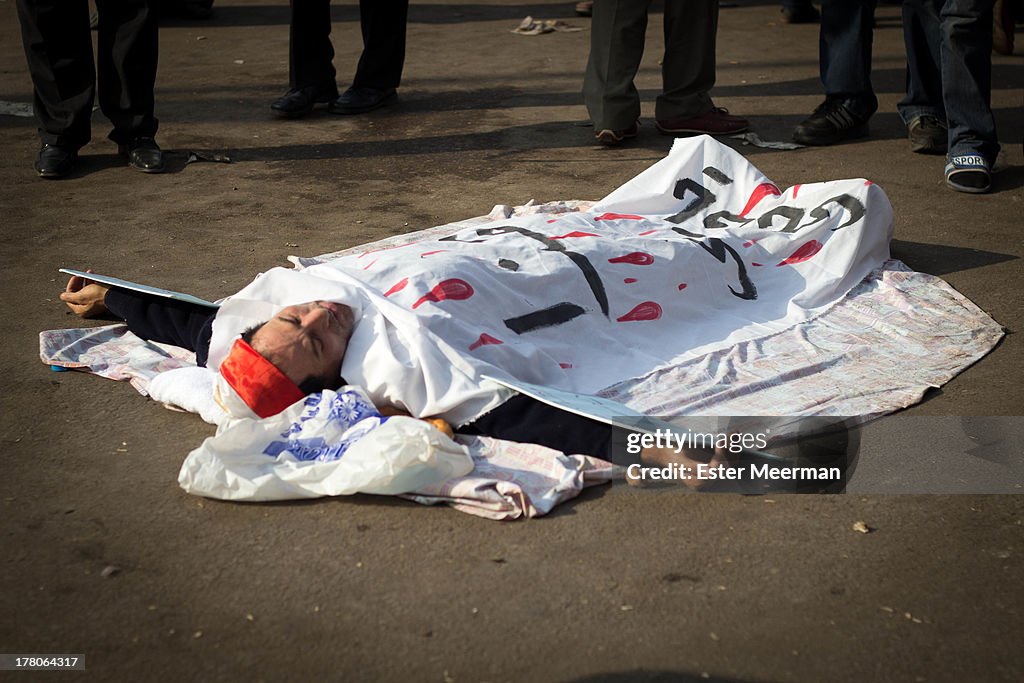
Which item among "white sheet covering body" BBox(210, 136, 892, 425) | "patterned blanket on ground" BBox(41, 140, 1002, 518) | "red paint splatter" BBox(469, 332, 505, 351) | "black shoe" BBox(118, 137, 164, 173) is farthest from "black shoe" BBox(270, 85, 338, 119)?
"red paint splatter" BBox(469, 332, 505, 351)

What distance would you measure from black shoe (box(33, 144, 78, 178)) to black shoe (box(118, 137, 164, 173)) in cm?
25

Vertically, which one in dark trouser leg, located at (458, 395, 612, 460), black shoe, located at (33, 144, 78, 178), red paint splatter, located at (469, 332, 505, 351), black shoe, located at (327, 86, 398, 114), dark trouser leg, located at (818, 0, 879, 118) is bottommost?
black shoe, located at (33, 144, 78, 178)

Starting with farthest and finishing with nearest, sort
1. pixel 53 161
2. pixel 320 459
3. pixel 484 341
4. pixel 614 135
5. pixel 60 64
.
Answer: pixel 614 135, pixel 53 161, pixel 60 64, pixel 484 341, pixel 320 459

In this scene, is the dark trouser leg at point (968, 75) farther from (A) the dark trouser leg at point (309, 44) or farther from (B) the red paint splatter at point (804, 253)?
(A) the dark trouser leg at point (309, 44)

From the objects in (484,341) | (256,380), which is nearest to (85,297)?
(256,380)

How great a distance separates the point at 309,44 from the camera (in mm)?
5227


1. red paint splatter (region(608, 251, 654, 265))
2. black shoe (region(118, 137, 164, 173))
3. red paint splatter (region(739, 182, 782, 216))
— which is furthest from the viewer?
black shoe (region(118, 137, 164, 173))

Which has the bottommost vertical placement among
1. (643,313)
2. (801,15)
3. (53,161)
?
→ (53,161)

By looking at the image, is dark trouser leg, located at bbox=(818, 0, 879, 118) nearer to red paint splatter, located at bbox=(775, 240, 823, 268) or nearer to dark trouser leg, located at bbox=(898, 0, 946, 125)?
dark trouser leg, located at bbox=(898, 0, 946, 125)

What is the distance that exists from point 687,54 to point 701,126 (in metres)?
0.34

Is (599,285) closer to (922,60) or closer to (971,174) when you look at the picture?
(971,174)

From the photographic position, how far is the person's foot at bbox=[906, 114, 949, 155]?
15.4 ft

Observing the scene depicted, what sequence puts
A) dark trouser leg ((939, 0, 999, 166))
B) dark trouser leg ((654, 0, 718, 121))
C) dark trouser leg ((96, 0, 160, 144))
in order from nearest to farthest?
dark trouser leg ((939, 0, 999, 166)) → dark trouser leg ((96, 0, 160, 144)) → dark trouser leg ((654, 0, 718, 121))

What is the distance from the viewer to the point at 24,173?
15.0 ft
